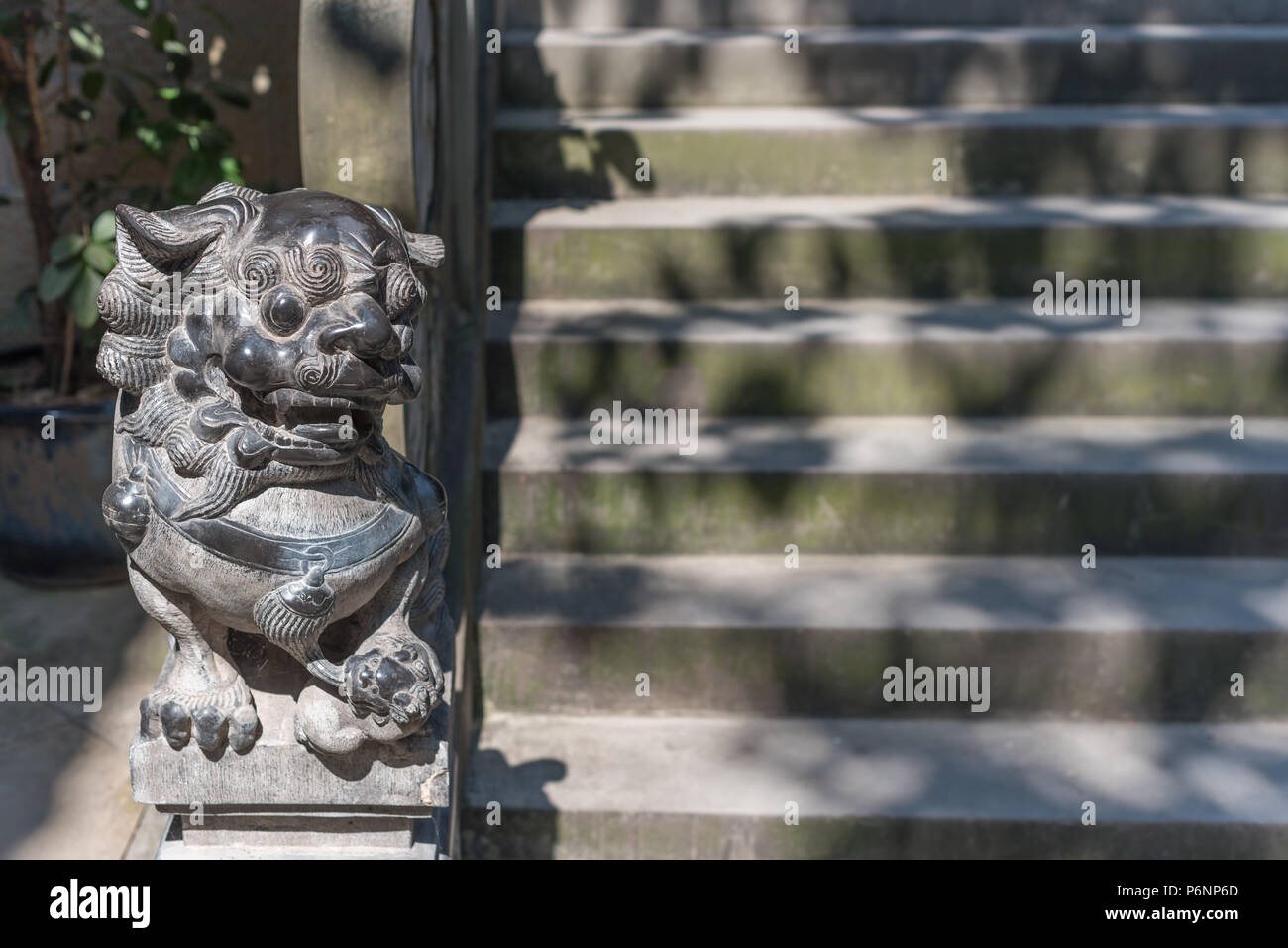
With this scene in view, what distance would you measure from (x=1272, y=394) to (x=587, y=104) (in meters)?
2.27

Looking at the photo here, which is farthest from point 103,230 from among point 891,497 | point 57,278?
point 891,497

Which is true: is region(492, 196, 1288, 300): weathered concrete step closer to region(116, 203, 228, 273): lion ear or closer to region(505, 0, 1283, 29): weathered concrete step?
region(505, 0, 1283, 29): weathered concrete step

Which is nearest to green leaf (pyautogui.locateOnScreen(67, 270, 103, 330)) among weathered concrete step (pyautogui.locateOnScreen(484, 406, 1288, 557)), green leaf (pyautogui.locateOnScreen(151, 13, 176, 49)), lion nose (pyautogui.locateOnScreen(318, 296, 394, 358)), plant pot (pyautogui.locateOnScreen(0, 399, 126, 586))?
plant pot (pyautogui.locateOnScreen(0, 399, 126, 586))

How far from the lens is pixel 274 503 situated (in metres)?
1.75

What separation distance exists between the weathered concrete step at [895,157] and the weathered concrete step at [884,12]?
26.6 inches

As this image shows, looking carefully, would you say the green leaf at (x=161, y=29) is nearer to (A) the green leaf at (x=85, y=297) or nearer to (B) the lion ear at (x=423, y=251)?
(A) the green leaf at (x=85, y=297)

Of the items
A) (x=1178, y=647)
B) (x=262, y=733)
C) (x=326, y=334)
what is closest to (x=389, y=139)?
(x=326, y=334)

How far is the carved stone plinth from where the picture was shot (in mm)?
1688

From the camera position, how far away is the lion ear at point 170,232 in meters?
1.73

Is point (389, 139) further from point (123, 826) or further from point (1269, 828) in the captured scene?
point (1269, 828)

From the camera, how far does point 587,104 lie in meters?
4.19

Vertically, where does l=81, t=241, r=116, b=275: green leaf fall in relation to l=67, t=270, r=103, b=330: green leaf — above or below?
above

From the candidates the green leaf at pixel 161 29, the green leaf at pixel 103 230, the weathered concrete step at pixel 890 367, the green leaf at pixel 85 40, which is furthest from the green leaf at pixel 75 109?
the weathered concrete step at pixel 890 367

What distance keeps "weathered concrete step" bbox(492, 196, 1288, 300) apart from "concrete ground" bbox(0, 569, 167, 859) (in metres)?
1.43
